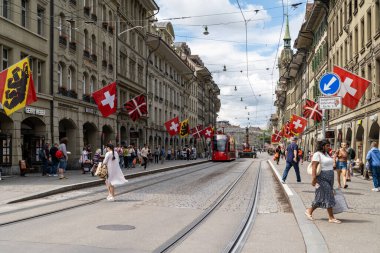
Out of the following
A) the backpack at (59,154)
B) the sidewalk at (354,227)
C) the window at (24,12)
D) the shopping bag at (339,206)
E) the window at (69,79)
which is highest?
the window at (24,12)

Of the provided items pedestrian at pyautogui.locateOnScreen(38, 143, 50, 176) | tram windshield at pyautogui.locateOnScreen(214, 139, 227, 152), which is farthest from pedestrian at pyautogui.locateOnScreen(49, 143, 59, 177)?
tram windshield at pyautogui.locateOnScreen(214, 139, 227, 152)

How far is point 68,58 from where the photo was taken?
30.7 meters

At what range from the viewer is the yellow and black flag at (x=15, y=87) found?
17.9 meters

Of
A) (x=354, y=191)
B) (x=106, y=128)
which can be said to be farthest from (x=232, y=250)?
(x=106, y=128)

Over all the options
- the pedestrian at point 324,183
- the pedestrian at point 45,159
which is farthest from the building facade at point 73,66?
the pedestrian at point 324,183

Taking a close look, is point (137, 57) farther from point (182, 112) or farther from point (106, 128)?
point (182, 112)

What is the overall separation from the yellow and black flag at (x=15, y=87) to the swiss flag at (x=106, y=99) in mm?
6586

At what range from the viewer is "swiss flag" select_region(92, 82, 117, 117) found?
25.6 meters

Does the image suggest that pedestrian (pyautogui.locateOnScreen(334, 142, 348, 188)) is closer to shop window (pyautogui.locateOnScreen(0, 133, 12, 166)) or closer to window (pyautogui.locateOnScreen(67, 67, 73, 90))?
shop window (pyautogui.locateOnScreen(0, 133, 12, 166))

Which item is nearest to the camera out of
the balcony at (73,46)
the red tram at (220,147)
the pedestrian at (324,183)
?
the pedestrian at (324,183)

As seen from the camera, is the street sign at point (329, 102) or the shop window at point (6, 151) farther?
the shop window at point (6, 151)

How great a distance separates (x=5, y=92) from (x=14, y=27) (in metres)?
7.49

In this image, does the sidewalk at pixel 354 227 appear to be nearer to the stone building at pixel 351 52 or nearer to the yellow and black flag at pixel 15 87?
the yellow and black flag at pixel 15 87

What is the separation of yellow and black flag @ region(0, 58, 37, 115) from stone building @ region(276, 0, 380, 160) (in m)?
13.4
